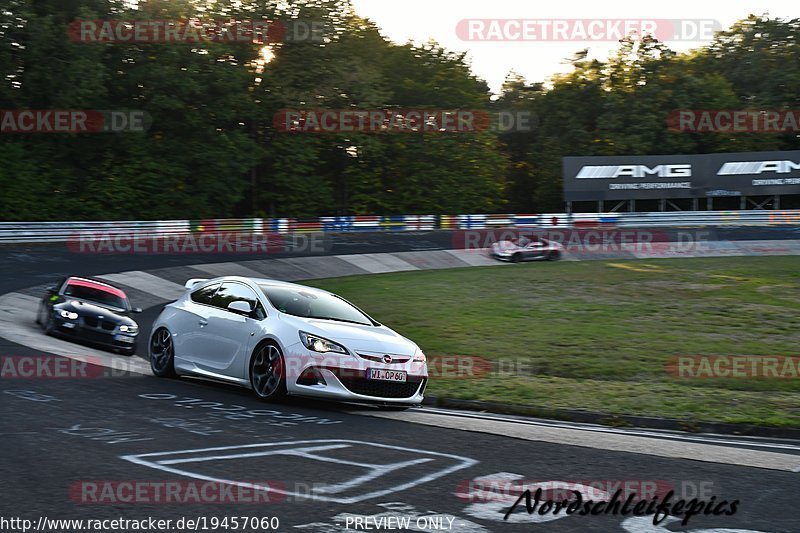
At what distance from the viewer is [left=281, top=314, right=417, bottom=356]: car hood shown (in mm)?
10536

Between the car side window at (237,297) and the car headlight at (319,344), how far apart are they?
3.03 ft

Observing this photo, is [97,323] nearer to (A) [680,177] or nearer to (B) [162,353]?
(B) [162,353]

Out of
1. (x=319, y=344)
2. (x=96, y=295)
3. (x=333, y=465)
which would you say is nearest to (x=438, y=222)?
(x=96, y=295)

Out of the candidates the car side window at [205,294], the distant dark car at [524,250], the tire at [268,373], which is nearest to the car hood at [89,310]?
the car side window at [205,294]

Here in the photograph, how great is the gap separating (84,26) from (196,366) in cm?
3881

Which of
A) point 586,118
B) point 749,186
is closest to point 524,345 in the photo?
point 749,186

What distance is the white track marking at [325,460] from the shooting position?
641cm

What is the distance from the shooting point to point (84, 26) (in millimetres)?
46125

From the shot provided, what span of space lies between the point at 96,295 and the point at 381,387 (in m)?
9.51

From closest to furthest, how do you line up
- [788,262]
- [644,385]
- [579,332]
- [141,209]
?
[644,385]
[579,332]
[788,262]
[141,209]

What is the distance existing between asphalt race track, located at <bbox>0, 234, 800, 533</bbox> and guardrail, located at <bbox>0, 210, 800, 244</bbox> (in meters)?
31.7

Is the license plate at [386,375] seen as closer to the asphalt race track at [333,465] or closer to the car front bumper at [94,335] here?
the asphalt race track at [333,465]

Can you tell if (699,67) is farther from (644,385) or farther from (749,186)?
(644,385)

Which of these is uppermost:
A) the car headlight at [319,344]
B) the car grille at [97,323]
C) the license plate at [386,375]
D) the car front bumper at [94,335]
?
the car headlight at [319,344]
